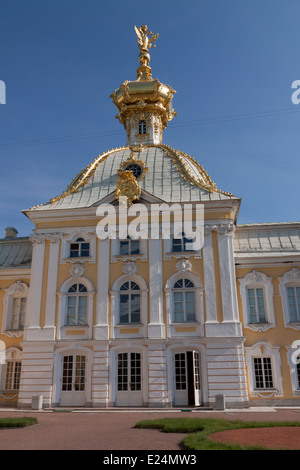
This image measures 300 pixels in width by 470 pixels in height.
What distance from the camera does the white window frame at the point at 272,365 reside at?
22.7 m

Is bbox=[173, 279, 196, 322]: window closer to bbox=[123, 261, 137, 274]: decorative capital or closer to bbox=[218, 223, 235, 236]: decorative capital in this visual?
bbox=[123, 261, 137, 274]: decorative capital

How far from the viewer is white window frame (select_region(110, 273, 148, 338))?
23641mm

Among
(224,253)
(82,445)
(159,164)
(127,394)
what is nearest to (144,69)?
(159,164)

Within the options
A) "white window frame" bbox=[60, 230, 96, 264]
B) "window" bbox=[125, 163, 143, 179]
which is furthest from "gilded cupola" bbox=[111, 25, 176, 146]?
"white window frame" bbox=[60, 230, 96, 264]

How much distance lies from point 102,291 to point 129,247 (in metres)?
2.86

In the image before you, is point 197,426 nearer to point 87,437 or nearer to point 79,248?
point 87,437

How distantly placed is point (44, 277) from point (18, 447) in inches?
597

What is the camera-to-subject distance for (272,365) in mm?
23297

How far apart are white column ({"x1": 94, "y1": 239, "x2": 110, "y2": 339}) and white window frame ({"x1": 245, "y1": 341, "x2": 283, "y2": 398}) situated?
753cm

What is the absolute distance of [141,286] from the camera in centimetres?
2433

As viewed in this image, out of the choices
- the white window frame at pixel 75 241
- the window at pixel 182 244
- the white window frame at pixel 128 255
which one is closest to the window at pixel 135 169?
the white window frame at pixel 128 255

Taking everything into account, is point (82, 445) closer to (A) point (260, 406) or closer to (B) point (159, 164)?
(A) point (260, 406)

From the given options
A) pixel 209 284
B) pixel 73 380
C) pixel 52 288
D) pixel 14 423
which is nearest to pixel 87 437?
pixel 14 423
